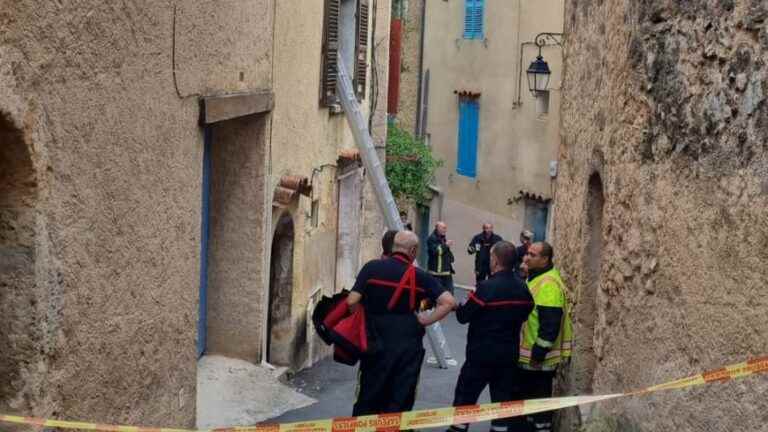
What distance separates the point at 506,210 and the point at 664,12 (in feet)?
59.8

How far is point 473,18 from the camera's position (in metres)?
27.2

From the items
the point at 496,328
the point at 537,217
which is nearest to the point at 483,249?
the point at 537,217

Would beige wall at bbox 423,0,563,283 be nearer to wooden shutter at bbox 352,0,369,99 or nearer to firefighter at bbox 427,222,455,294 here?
firefighter at bbox 427,222,455,294

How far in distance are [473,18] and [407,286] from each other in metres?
19.5

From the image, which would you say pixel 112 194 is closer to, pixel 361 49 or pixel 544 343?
pixel 544 343

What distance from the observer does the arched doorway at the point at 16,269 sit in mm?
5574

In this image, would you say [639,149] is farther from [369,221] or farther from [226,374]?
[369,221]

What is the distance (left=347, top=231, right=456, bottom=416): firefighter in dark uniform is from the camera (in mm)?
8328

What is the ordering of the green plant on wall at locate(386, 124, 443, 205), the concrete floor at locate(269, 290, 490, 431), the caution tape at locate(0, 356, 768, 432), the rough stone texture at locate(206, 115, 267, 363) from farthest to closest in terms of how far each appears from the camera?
the green plant on wall at locate(386, 124, 443, 205)
the rough stone texture at locate(206, 115, 267, 363)
the concrete floor at locate(269, 290, 490, 431)
the caution tape at locate(0, 356, 768, 432)

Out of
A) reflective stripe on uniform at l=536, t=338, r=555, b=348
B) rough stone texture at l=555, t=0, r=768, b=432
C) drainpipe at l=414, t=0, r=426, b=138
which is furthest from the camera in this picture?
drainpipe at l=414, t=0, r=426, b=138

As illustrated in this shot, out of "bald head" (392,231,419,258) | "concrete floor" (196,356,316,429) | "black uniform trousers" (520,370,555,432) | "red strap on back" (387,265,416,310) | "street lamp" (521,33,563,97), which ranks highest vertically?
"street lamp" (521,33,563,97)

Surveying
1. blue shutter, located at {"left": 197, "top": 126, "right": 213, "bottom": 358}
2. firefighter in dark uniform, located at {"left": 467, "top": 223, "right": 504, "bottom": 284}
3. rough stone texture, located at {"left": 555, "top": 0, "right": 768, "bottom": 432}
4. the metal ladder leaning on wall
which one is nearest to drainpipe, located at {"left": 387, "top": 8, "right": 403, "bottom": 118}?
firefighter in dark uniform, located at {"left": 467, "top": 223, "right": 504, "bottom": 284}

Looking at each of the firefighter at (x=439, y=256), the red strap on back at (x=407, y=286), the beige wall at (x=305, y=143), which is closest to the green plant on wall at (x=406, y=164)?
the firefighter at (x=439, y=256)

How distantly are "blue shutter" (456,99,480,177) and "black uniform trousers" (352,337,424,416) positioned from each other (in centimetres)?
1857
